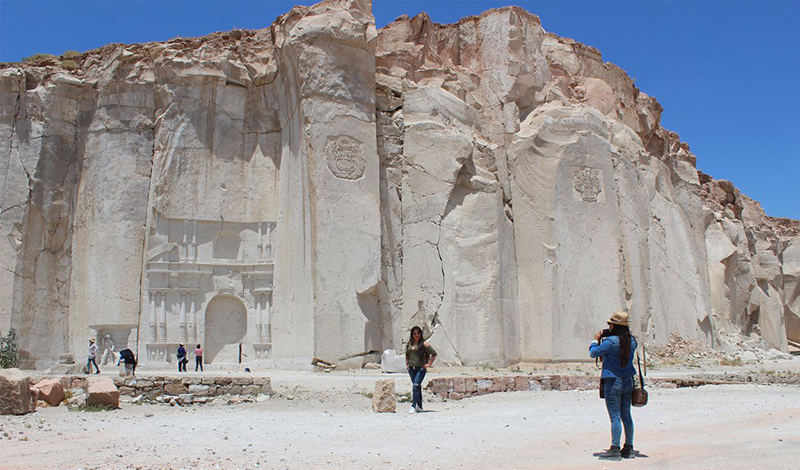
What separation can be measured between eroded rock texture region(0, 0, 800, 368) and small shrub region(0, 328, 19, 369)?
43 centimetres

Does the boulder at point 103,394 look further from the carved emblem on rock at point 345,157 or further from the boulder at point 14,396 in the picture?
the carved emblem on rock at point 345,157

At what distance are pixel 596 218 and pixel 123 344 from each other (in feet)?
47.0

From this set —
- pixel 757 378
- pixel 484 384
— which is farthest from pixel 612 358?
pixel 757 378

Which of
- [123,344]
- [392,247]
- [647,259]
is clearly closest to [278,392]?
[392,247]

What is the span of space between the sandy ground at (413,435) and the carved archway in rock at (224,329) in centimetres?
1116

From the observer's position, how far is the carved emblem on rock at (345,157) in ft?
66.6

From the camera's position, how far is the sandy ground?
608cm

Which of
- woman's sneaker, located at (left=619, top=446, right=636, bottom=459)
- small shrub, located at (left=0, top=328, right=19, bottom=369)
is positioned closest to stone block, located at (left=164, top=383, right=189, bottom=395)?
woman's sneaker, located at (left=619, top=446, right=636, bottom=459)

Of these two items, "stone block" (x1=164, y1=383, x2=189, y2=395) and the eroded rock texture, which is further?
the eroded rock texture

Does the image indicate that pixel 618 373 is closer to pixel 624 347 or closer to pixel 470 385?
pixel 624 347

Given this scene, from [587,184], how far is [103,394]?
16.1m

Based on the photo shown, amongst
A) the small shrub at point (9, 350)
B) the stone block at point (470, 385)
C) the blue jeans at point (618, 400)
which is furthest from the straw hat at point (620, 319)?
the small shrub at point (9, 350)

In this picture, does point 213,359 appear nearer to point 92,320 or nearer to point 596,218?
point 92,320

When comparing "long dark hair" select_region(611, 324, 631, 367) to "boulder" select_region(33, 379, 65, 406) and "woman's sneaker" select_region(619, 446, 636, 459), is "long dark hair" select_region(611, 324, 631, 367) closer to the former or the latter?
"woman's sneaker" select_region(619, 446, 636, 459)
